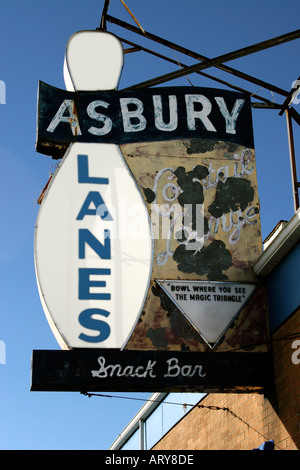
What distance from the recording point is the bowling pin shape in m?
8.62

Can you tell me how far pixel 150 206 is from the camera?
9352mm

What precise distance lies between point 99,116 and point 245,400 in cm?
412

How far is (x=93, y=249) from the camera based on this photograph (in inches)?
350

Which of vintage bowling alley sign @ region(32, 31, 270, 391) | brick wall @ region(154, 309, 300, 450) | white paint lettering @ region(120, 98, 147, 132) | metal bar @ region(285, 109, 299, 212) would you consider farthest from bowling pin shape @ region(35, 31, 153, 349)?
metal bar @ region(285, 109, 299, 212)

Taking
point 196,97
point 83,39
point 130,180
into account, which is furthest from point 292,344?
point 83,39

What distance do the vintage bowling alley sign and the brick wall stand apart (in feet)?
0.99

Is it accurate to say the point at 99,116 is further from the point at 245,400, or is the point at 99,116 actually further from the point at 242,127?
the point at 245,400

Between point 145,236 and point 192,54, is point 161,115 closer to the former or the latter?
point 145,236

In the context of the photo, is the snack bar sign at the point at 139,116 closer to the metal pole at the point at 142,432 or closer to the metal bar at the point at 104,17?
the metal bar at the point at 104,17

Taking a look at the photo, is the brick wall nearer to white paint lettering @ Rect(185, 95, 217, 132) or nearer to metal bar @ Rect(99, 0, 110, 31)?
white paint lettering @ Rect(185, 95, 217, 132)

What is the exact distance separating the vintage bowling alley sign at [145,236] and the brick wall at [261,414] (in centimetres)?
30

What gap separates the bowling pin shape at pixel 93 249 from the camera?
8.62 metres

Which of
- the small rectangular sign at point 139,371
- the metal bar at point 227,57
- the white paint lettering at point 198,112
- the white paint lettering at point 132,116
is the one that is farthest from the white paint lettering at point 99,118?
the small rectangular sign at point 139,371

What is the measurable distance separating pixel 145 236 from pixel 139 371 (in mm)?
1698
